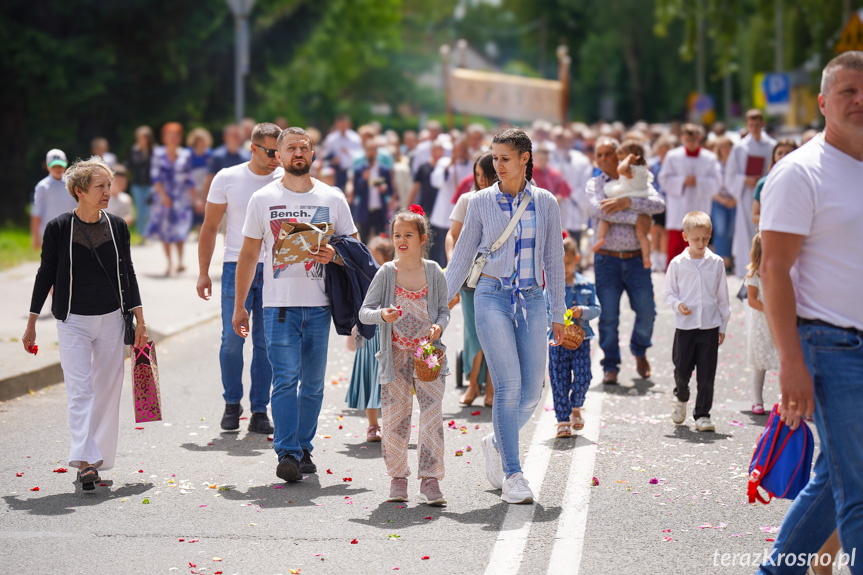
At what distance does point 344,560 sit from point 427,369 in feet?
4.09

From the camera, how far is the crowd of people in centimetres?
439

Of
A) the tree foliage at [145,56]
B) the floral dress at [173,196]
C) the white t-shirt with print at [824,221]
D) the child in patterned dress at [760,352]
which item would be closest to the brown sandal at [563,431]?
the child in patterned dress at [760,352]

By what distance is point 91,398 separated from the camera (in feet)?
23.0

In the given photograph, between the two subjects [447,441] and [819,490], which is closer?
[819,490]

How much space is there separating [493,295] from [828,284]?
7.66 ft

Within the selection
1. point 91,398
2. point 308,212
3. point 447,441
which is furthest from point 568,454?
point 91,398

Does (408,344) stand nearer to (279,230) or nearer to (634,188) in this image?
(279,230)

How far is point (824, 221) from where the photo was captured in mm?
4371

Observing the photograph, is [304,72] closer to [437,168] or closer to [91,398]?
[437,168]

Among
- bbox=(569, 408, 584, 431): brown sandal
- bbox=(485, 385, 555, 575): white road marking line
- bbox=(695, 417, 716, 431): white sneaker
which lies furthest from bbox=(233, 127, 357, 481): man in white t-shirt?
bbox=(695, 417, 716, 431): white sneaker

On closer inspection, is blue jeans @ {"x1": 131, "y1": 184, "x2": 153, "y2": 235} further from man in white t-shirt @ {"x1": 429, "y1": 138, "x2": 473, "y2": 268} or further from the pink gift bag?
the pink gift bag

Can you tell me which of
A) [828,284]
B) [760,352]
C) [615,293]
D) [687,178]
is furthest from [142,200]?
[828,284]

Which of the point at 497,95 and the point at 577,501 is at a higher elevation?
the point at 497,95

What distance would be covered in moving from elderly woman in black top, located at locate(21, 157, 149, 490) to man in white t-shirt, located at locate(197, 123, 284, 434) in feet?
3.35
